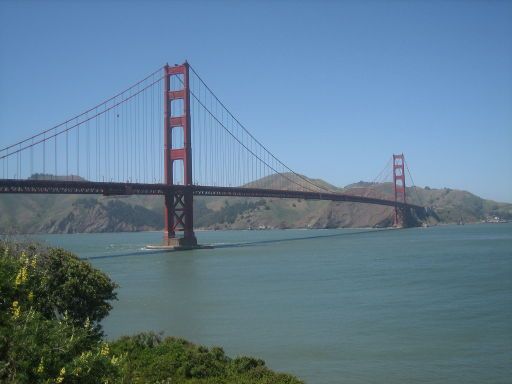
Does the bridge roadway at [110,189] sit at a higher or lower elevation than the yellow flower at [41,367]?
higher

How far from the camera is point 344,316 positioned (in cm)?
1711

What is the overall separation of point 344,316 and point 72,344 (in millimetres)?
11876

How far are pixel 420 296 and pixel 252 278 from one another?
910 cm

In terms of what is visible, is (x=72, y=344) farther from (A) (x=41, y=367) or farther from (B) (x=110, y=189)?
(B) (x=110, y=189)

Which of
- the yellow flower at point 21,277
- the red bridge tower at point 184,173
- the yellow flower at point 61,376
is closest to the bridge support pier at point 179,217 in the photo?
the red bridge tower at point 184,173

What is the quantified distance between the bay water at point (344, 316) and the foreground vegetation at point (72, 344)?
2440mm

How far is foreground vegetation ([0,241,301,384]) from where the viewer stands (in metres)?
5.72

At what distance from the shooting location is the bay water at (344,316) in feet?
38.7

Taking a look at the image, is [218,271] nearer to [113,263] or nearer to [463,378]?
[113,263]

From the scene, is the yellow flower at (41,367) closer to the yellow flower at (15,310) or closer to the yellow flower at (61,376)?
the yellow flower at (61,376)

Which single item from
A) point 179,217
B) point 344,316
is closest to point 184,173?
point 179,217

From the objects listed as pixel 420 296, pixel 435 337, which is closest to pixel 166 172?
pixel 420 296

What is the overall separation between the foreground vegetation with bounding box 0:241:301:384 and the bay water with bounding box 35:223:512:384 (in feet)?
8.01

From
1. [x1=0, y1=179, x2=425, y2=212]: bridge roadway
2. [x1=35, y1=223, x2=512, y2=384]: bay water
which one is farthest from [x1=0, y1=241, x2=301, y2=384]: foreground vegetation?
[x1=0, y1=179, x2=425, y2=212]: bridge roadway
